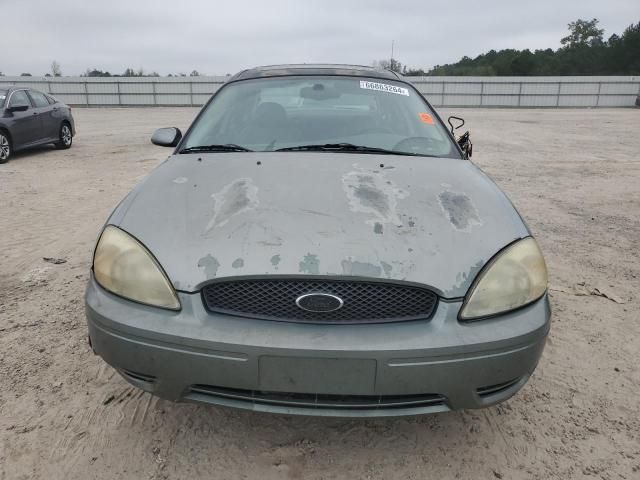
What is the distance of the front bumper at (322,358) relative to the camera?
1.53 metres

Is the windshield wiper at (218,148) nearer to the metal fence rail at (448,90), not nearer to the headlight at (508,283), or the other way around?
the headlight at (508,283)

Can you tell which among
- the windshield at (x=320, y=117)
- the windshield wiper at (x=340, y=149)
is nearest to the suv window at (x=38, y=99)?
Answer: the windshield at (x=320, y=117)

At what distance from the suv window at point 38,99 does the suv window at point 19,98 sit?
0.22 metres

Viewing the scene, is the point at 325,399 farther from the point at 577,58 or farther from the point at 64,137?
the point at 577,58

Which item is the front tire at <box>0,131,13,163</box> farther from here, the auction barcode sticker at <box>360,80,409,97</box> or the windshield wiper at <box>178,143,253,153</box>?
the auction barcode sticker at <box>360,80,409,97</box>

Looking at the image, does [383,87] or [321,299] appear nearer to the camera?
[321,299]

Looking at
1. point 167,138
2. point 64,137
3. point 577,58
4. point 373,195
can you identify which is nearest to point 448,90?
point 64,137

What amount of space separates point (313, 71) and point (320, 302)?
210 cm

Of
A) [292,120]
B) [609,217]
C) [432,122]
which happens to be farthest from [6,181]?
[609,217]

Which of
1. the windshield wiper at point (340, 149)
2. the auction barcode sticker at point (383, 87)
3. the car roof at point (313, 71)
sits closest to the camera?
the windshield wiper at point (340, 149)

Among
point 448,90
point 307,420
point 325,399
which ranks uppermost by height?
point 448,90

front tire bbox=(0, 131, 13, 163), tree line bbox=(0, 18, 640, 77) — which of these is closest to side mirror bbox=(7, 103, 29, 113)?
front tire bbox=(0, 131, 13, 163)

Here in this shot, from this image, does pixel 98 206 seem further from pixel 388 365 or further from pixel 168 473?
pixel 388 365

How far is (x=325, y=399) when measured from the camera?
1.63 m
